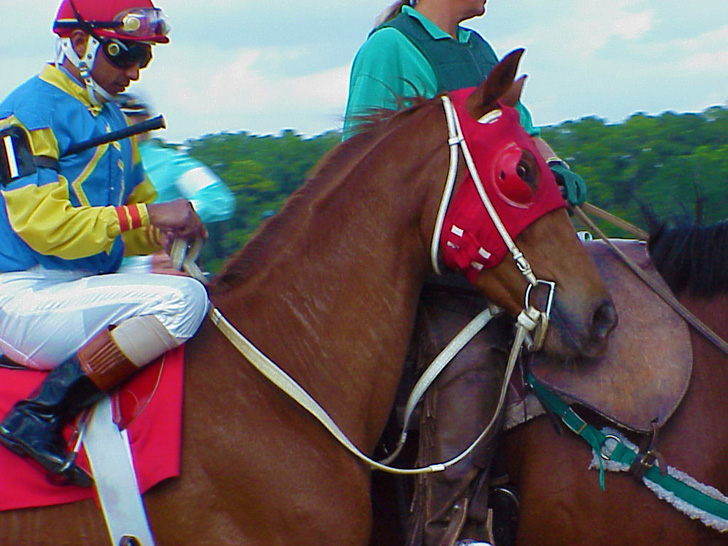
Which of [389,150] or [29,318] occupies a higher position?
[389,150]

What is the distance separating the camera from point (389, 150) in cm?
377

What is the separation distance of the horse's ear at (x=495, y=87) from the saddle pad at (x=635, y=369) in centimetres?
101

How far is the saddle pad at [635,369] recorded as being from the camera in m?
3.89

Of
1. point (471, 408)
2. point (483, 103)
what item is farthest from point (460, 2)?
point (471, 408)

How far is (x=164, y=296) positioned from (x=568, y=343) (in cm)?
148

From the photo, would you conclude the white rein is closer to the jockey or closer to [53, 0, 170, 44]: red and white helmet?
the jockey

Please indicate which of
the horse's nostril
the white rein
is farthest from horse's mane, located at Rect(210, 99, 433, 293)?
the horse's nostril

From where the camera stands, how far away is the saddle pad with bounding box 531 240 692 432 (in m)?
3.89

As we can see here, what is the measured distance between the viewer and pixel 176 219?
3.55 metres

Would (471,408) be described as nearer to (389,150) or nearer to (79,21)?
(389,150)

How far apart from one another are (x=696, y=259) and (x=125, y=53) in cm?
245

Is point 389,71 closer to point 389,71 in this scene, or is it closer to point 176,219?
point 389,71

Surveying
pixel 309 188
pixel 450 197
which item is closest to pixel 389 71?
pixel 309 188

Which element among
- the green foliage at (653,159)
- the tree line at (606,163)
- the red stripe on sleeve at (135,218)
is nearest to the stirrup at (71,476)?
the red stripe on sleeve at (135,218)
